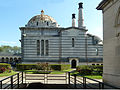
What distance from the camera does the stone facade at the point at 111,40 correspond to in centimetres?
971

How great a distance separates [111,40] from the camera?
1059 cm

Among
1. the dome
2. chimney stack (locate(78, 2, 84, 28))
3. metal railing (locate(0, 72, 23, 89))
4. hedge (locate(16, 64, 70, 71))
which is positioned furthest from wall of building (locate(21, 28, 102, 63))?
metal railing (locate(0, 72, 23, 89))

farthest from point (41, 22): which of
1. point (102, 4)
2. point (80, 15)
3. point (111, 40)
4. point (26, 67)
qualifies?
point (111, 40)

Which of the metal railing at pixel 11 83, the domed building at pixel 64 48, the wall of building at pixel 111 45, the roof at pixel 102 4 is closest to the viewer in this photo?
the metal railing at pixel 11 83

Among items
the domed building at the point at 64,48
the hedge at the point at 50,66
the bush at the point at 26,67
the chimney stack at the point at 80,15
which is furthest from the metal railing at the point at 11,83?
the chimney stack at the point at 80,15

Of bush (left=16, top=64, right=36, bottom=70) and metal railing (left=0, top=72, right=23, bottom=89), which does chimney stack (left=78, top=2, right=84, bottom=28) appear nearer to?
bush (left=16, top=64, right=36, bottom=70)

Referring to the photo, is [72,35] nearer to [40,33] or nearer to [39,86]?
[40,33]

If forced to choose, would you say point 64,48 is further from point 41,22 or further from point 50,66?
point 41,22

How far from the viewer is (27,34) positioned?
35938mm

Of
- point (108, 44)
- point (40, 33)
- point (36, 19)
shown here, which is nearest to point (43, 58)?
point (40, 33)

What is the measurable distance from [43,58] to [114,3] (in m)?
26.0

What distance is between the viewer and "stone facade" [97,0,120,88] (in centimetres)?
971

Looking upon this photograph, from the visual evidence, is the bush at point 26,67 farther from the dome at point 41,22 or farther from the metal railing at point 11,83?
the metal railing at point 11,83

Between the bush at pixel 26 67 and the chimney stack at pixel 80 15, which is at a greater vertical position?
the chimney stack at pixel 80 15
